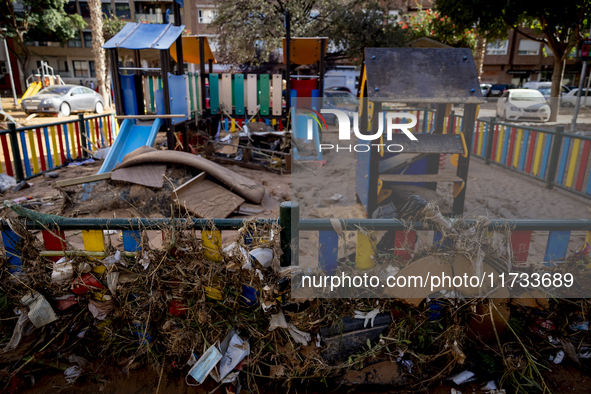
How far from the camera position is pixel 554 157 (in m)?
6.79

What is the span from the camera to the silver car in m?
17.4

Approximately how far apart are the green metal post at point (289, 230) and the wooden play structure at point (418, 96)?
2.66m

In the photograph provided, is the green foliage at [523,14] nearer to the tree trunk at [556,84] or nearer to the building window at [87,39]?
the tree trunk at [556,84]

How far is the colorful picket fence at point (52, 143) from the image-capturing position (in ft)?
22.2

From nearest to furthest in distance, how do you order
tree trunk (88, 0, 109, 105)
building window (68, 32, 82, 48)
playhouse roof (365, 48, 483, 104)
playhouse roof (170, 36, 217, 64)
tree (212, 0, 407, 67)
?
playhouse roof (365, 48, 483, 104), playhouse roof (170, 36, 217, 64), tree (212, 0, 407, 67), tree trunk (88, 0, 109, 105), building window (68, 32, 82, 48)

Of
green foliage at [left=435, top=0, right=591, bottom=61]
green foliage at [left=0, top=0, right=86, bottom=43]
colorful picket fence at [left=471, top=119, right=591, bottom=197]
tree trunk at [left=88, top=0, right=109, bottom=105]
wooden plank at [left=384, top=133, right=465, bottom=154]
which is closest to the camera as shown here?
wooden plank at [left=384, top=133, right=465, bottom=154]

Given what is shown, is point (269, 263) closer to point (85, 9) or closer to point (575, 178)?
point (575, 178)

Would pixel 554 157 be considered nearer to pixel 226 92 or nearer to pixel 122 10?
pixel 226 92

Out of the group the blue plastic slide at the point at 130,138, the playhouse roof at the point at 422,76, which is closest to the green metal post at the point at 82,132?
the blue plastic slide at the point at 130,138

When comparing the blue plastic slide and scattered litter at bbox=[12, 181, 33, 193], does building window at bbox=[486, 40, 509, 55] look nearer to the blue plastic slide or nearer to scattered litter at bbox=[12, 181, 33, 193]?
the blue plastic slide

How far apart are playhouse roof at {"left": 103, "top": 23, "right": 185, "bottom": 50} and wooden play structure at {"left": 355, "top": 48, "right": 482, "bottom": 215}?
4251 millimetres

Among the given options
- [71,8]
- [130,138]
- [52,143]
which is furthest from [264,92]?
[71,8]

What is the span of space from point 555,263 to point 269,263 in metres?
1.77

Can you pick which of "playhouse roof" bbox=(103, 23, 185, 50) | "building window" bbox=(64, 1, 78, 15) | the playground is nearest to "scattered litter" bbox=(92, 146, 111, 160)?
"playhouse roof" bbox=(103, 23, 185, 50)
